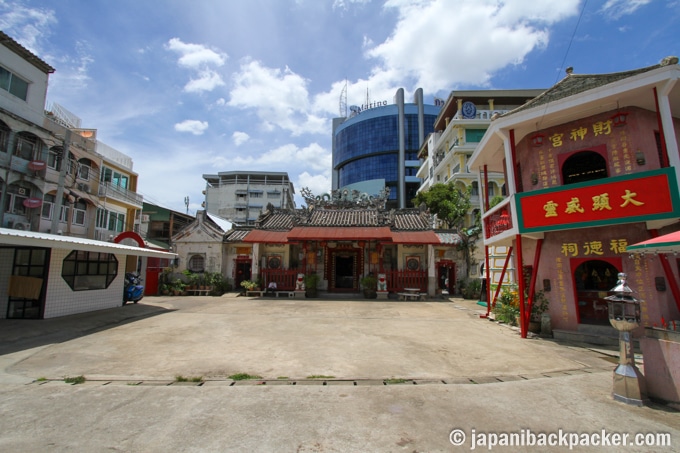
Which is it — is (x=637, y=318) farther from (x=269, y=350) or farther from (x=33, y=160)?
(x=33, y=160)

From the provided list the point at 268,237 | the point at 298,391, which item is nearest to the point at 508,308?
the point at 298,391

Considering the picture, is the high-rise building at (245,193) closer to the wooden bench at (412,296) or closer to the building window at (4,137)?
the building window at (4,137)

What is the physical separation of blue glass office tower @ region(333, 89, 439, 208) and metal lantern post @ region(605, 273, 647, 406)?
169 ft

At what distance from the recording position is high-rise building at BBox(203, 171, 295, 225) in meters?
52.2

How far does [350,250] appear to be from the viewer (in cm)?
1870

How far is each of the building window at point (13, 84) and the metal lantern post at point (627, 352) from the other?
24880 millimetres

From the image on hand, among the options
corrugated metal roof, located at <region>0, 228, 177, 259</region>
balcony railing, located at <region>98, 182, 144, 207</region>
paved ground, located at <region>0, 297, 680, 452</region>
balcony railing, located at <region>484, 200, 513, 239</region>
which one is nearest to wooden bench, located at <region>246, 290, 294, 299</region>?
corrugated metal roof, located at <region>0, 228, 177, 259</region>

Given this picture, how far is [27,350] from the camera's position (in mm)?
6191

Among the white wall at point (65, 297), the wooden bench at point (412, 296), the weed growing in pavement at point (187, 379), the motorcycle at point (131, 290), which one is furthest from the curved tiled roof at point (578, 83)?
the motorcycle at point (131, 290)

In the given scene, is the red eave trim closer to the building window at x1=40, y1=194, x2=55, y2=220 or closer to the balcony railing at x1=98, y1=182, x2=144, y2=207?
the building window at x1=40, y1=194, x2=55, y2=220

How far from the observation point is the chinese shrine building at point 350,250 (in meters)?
17.3

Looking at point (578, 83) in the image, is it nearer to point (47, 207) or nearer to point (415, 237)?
point (415, 237)

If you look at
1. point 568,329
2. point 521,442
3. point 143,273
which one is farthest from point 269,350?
point 143,273

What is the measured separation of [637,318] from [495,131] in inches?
253
